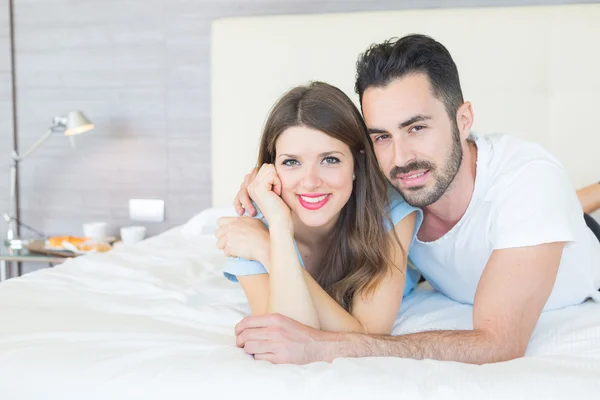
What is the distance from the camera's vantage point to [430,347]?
116 cm

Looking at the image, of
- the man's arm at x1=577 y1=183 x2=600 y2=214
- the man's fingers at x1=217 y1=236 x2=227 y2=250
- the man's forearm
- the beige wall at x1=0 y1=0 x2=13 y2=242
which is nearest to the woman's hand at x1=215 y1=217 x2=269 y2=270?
the man's fingers at x1=217 y1=236 x2=227 y2=250

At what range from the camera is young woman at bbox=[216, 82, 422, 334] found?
1.39 metres

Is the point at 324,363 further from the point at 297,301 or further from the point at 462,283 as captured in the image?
the point at 462,283

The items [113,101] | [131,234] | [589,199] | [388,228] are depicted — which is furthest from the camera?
[113,101]

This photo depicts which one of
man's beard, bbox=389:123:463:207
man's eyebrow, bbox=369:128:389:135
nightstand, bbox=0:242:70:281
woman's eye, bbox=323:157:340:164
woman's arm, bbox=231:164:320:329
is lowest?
nightstand, bbox=0:242:70:281

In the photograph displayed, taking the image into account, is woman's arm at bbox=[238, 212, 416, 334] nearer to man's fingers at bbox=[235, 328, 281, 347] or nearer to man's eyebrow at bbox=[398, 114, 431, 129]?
man's fingers at bbox=[235, 328, 281, 347]

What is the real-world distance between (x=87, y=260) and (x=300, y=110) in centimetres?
94

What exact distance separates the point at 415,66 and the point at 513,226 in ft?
1.51

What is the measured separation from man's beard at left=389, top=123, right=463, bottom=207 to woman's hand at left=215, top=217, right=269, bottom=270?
35 cm

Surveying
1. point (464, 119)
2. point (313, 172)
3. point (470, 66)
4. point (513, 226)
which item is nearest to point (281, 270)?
point (313, 172)

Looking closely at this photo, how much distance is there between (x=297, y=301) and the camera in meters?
1.30

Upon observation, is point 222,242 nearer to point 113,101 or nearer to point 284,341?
point 284,341

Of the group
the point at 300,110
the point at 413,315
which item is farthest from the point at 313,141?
the point at 413,315

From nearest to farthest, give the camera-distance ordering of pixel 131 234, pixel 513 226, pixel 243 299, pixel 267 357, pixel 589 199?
1. pixel 267 357
2. pixel 513 226
3. pixel 243 299
4. pixel 589 199
5. pixel 131 234
